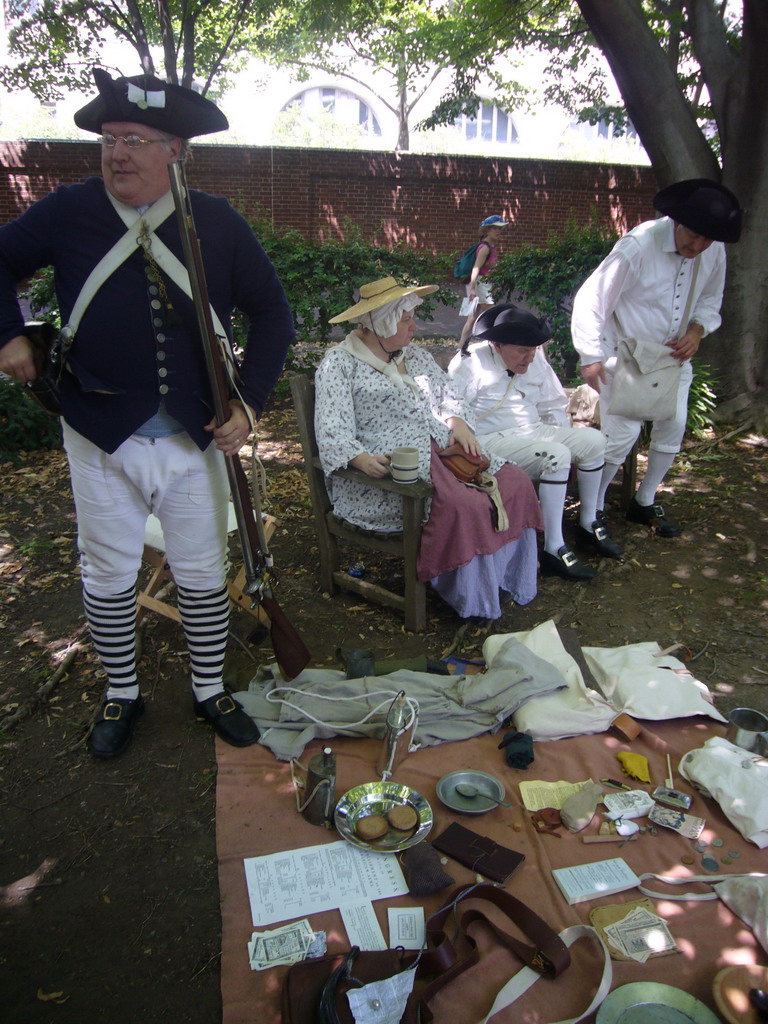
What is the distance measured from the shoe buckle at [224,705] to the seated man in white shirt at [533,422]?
198cm

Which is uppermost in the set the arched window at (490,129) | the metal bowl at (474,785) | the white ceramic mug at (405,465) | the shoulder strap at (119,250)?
the arched window at (490,129)

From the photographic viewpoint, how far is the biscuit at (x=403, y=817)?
245 cm

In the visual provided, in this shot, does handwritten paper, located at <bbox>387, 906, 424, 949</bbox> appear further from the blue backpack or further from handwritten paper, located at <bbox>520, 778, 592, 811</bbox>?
the blue backpack

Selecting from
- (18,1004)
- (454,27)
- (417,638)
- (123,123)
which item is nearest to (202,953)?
(18,1004)

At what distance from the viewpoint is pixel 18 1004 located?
197 centimetres

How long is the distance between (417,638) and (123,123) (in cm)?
260

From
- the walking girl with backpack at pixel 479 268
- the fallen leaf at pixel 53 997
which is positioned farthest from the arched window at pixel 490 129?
the fallen leaf at pixel 53 997

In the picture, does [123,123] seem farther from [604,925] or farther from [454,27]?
[454,27]

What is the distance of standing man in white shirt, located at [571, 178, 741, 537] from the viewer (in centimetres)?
417

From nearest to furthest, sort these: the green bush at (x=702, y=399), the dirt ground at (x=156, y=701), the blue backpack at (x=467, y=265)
Result: the dirt ground at (x=156, y=701) < the green bush at (x=702, y=399) < the blue backpack at (x=467, y=265)

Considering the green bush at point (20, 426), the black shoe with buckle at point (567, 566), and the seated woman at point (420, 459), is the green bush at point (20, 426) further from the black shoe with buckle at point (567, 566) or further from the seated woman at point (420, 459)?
the black shoe with buckle at point (567, 566)

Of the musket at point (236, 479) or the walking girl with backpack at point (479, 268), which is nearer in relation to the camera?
the musket at point (236, 479)

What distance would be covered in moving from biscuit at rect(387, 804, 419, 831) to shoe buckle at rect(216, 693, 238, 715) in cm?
81

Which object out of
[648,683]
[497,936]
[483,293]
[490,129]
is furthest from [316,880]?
[490,129]
